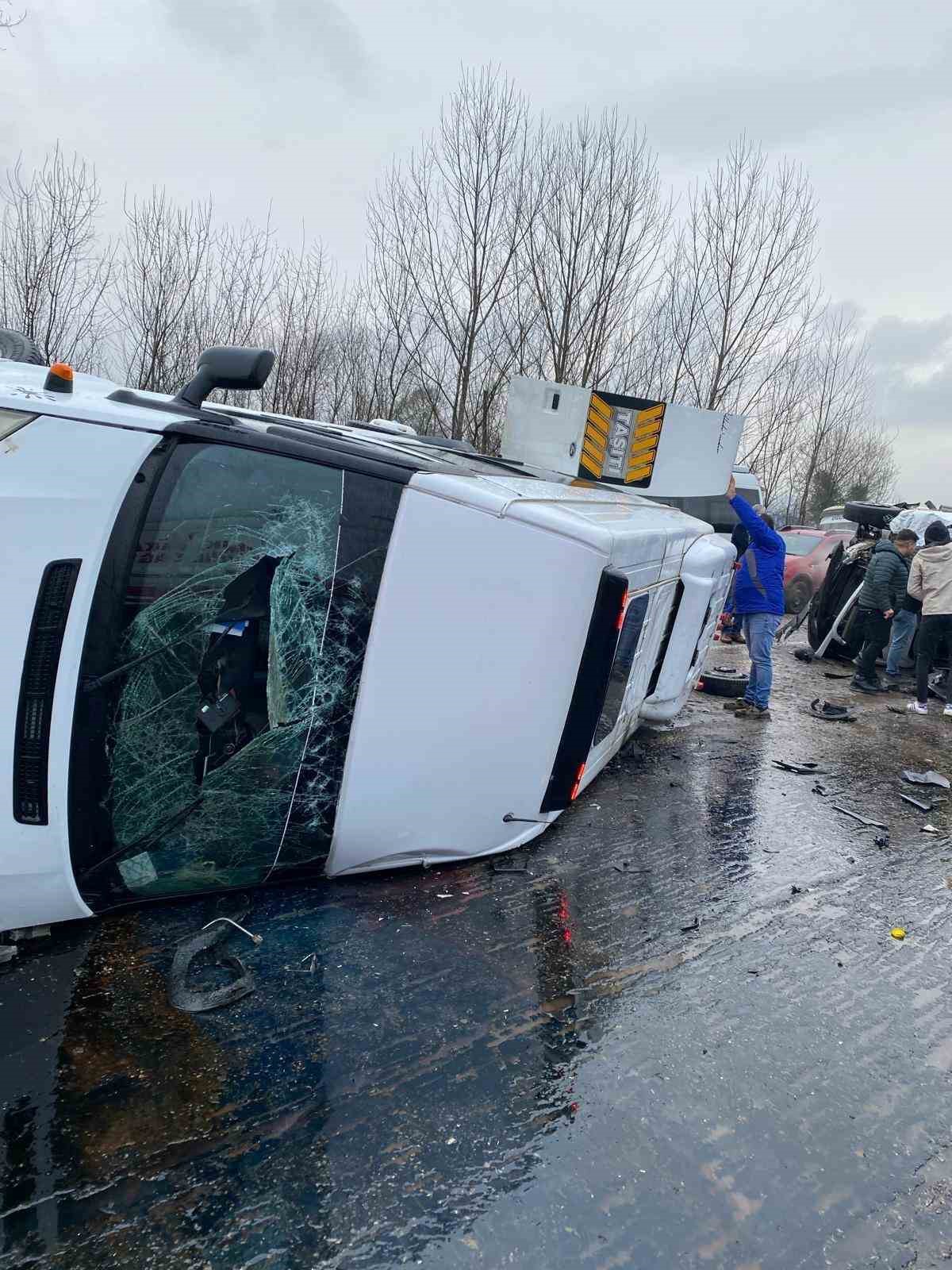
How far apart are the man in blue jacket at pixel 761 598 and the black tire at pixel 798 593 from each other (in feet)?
25.6

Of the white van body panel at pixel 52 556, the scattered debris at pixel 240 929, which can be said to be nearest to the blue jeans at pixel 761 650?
the scattered debris at pixel 240 929

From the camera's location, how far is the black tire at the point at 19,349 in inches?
161

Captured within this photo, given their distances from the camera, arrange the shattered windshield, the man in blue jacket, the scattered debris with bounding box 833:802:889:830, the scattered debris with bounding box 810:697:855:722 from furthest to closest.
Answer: the scattered debris with bounding box 810:697:855:722
the man in blue jacket
the scattered debris with bounding box 833:802:889:830
the shattered windshield

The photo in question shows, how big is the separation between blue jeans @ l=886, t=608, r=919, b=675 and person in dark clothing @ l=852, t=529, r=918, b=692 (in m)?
0.36

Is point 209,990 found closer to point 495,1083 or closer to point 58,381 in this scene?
point 495,1083

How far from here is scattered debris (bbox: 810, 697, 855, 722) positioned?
7117 mm

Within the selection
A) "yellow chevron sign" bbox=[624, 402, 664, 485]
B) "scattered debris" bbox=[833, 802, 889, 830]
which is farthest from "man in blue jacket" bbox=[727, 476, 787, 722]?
"scattered debris" bbox=[833, 802, 889, 830]

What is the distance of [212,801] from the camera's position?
262cm

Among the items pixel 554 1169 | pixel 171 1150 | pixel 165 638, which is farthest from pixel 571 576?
pixel 171 1150

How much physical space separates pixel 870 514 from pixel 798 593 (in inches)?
186

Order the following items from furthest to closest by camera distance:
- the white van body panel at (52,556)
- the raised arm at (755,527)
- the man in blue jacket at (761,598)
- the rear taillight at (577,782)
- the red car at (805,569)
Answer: the red car at (805,569) → the man in blue jacket at (761,598) → the raised arm at (755,527) → the rear taillight at (577,782) → the white van body panel at (52,556)

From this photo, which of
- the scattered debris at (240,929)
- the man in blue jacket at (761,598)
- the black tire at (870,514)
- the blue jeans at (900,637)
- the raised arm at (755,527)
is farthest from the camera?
the black tire at (870,514)

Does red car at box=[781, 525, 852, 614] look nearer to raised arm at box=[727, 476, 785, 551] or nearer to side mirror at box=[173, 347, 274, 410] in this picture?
raised arm at box=[727, 476, 785, 551]

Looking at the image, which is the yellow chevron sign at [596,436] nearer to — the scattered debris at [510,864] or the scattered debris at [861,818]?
the scattered debris at [861,818]
